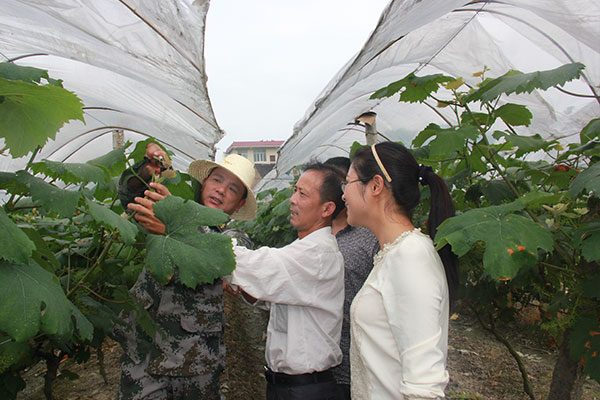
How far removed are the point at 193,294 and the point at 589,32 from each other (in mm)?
2460

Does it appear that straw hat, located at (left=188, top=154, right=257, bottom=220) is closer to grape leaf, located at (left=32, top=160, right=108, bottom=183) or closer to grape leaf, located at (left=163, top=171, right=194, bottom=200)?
grape leaf, located at (left=163, top=171, right=194, bottom=200)

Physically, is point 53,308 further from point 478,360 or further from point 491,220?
point 478,360

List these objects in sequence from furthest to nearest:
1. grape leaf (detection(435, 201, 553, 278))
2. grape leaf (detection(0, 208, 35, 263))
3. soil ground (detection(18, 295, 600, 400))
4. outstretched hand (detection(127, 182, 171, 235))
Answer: soil ground (detection(18, 295, 600, 400)) → outstretched hand (detection(127, 182, 171, 235)) → grape leaf (detection(435, 201, 553, 278)) → grape leaf (detection(0, 208, 35, 263))

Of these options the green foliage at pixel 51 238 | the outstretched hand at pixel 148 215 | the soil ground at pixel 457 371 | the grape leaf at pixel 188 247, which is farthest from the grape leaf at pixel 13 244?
the soil ground at pixel 457 371

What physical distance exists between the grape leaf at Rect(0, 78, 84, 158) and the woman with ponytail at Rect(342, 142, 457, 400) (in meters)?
1.00

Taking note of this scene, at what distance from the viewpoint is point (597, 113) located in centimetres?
373

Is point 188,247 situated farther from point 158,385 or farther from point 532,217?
point 532,217

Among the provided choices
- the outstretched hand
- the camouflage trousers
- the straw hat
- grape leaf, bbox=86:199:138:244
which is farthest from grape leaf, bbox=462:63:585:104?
the camouflage trousers

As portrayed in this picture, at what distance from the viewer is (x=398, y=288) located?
1343mm

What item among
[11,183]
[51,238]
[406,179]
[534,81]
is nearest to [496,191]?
[534,81]

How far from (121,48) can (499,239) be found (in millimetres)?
3129

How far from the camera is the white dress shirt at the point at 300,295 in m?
1.77

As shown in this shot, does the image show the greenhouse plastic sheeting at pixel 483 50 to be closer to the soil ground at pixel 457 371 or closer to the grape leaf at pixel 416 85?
the grape leaf at pixel 416 85

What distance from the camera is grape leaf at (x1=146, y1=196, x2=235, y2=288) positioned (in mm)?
1249
